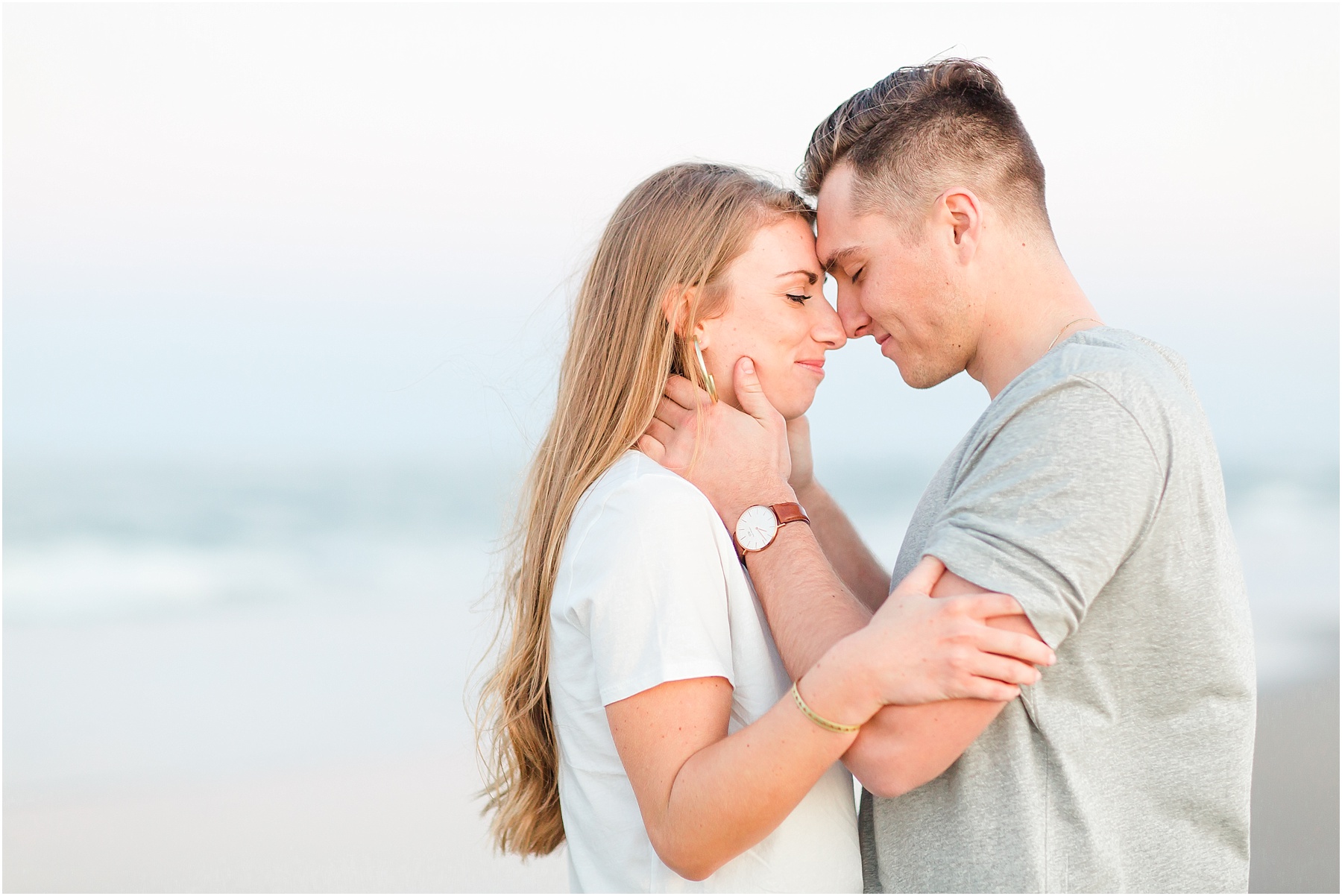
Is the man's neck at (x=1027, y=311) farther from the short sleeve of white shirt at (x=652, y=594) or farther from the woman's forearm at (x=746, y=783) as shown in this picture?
the woman's forearm at (x=746, y=783)

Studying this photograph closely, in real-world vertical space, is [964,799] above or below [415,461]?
above

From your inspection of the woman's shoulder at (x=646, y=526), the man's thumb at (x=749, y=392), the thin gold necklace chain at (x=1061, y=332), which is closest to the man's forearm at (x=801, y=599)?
the woman's shoulder at (x=646, y=526)

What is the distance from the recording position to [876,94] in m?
2.75

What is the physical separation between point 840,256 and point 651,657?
124 centimetres

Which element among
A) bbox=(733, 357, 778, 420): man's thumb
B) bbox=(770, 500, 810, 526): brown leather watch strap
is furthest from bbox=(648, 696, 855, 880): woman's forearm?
bbox=(733, 357, 778, 420): man's thumb

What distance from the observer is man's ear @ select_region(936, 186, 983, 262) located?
2504 mm

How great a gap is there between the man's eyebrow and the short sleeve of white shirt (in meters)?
0.88

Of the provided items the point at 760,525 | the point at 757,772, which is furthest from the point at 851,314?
the point at 757,772

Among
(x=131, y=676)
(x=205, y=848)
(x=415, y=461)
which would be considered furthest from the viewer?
(x=415, y=461)

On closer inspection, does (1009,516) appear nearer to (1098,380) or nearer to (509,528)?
(1098,380)

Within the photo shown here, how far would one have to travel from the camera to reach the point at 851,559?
310 centimetres

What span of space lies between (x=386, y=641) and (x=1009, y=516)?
7.76 meters

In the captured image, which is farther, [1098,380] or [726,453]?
[726,453]

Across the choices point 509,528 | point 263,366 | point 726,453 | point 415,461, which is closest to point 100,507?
point 263,366
